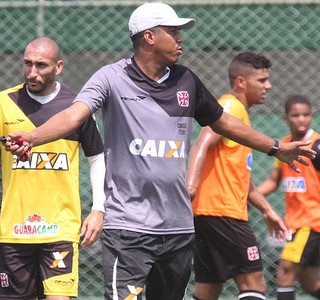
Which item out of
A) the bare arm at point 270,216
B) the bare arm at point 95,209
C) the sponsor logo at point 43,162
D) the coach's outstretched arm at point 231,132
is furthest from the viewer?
the bare arm at point 270,216

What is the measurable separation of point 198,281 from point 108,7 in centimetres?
255

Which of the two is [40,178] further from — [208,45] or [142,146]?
[208,45]

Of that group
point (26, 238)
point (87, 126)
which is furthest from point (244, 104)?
point (26, 238)

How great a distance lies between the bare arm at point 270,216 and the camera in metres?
6.63

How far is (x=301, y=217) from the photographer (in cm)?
778

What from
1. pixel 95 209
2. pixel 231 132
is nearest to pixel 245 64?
pixel 231 132

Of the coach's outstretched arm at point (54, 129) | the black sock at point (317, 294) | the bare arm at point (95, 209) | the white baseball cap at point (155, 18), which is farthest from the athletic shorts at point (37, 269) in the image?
the black sock at point (317, 294)

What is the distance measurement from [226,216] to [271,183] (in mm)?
1106

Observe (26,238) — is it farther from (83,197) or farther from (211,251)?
(83,197)

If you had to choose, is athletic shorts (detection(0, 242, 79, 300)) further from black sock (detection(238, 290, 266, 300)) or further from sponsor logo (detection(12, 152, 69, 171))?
black sock (detection(238, 290, 266, 300))

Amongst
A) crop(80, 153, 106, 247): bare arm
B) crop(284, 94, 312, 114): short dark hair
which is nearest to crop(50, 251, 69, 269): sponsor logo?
crop(80, 153, 106, 247): bare arm

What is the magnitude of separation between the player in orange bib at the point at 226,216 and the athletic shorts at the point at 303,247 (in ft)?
2.36

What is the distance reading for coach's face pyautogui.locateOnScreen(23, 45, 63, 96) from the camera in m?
6.05

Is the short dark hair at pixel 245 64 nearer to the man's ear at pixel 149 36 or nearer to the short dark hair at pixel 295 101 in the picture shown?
the short dark hair at pixel 295 101
